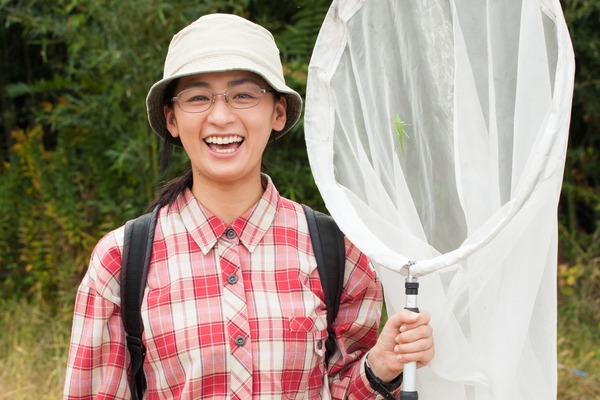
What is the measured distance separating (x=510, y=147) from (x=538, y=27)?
0.25 metres

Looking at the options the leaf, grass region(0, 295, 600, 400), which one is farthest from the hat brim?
grass region(0, 295, 600, 400)

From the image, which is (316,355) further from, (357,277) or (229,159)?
(229,159)

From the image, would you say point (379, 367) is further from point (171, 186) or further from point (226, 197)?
point (171, 186)

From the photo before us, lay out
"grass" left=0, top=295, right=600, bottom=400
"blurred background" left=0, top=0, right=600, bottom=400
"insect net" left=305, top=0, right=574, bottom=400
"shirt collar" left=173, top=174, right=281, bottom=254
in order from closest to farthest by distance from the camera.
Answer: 1. "insect net" left=305, top=0, right=574, bottom=400
2. "shirt collar" left=173, top=174, right=281, bottom=254
3. "grass" left=0, top=295, right=600, bottom=400
4. "blurred background" left=0, top=0, right=600, bottom=400

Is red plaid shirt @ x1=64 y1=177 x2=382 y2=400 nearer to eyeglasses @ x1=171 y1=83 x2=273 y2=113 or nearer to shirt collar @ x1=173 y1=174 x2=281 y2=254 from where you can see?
shirt collar @ x1=173 y1=174 x2=281 y2=254

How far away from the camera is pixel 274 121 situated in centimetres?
194

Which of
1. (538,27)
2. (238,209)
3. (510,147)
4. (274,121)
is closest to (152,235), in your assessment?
(238,209)

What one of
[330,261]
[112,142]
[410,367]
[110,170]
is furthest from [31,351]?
[410,367]

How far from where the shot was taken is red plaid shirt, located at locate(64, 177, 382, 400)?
5.76 ft

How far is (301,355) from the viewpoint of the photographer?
179 centimetres

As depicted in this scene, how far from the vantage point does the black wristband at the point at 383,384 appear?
178 centimetres

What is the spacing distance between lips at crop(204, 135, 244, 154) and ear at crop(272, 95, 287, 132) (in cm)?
17

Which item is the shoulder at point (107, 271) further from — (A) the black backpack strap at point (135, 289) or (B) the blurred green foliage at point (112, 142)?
(B) the blurred green foliage at point (112, 142)

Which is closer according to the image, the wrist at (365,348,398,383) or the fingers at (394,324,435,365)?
the fingers at (394,324,435,365)
